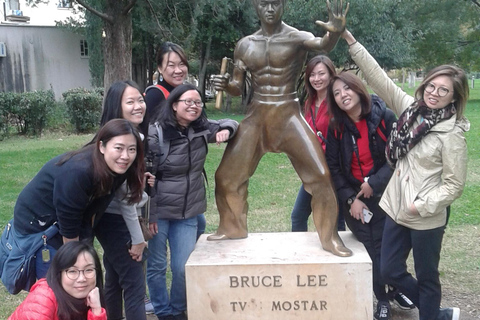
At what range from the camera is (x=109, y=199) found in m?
2.91

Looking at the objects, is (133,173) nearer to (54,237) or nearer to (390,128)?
(54,237)

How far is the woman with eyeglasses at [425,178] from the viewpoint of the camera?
3.12 metres

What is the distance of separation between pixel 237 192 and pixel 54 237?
1.51m

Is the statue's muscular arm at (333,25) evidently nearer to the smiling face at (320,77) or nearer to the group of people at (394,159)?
the group of people at (394,159)

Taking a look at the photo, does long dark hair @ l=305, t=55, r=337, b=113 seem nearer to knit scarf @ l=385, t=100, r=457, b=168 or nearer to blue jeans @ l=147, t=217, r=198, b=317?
knit scarf @ l=385, t=100, r=457, b=168

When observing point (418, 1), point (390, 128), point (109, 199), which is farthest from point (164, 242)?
point (418, 1)

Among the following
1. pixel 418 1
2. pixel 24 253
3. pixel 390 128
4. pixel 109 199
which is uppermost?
pixel 418 1

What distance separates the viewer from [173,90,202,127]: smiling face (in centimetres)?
356

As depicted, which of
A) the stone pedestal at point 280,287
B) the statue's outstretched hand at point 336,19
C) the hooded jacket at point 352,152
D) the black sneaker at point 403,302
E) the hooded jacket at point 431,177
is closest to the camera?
the hooded jacket at point 431,177

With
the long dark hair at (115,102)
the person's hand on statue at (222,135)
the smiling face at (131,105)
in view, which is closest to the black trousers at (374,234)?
the person's hand on statue at (222,135)

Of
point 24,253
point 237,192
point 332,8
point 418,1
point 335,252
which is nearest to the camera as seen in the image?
point 24,253

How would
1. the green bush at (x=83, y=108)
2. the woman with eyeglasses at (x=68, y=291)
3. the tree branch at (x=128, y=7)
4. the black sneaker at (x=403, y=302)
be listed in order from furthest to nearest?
the green bush at (x=83, y=108) < the tree branch at (x=128, y=7) < the black sneaker at (x=403, y=302) < the woman with eyeglasses at (x=68, y=291)

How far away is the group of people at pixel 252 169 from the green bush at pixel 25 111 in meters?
10.2

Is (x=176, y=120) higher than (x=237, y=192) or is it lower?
higher
